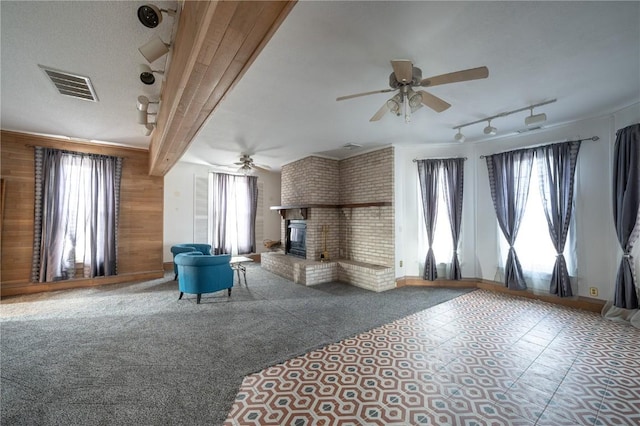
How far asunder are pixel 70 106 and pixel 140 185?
2.28 meters

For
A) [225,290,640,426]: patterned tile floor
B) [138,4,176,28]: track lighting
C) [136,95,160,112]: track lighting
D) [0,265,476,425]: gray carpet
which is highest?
[138,4,176,28]: track lighting

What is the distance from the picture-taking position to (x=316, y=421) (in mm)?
1682

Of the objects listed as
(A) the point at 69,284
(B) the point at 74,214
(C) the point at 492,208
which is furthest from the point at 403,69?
(A) the point at 69,284

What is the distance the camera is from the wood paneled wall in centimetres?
417

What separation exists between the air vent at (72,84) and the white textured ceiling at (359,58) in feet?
0.31

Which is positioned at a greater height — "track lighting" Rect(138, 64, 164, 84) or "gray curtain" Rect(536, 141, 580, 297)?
"track lighting" Rect(138, 64, 164, 84)

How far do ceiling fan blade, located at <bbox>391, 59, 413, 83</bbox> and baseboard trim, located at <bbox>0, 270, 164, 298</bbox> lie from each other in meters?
5.85

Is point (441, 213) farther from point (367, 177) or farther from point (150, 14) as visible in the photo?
point (150, 14)

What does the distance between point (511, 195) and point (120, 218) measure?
7.31 metres

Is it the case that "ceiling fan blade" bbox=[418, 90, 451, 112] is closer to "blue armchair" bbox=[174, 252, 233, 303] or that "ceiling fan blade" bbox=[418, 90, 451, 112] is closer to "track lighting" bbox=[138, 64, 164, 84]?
"track lighting" bbox=[138, 64, 164, 84]

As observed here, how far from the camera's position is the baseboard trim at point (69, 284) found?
13.7 feet

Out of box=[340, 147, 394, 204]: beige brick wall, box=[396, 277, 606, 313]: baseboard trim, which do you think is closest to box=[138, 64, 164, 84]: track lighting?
box=[340, 147, 394, 204]: beige brick wall

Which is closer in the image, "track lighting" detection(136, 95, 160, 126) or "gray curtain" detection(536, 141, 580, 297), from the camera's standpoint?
"track lighting" detection(136, 95, 160, 126)

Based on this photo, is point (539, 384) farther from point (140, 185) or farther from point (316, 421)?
point (140, 185)
